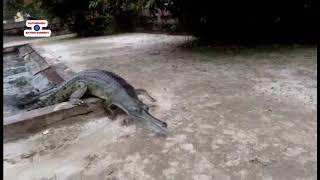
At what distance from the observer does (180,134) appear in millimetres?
2922

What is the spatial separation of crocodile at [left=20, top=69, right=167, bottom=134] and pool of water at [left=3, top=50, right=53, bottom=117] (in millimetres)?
228

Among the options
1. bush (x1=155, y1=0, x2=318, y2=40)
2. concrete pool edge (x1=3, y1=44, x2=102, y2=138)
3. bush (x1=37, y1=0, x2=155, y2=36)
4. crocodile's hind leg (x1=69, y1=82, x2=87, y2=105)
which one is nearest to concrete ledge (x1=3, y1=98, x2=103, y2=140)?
concrete pool edge (x1=3, y1=44, x2=102, y2=138)

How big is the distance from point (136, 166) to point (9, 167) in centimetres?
88

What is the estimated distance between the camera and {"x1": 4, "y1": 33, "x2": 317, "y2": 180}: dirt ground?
2.39 m

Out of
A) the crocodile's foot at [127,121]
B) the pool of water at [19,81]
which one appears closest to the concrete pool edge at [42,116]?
the crocodile's foot at [127,121]

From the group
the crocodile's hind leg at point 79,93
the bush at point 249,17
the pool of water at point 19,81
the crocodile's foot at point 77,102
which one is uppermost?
the bush at point 249,17

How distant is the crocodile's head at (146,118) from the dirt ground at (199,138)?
0.24 ft

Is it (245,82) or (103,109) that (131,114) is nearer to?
(103,109)

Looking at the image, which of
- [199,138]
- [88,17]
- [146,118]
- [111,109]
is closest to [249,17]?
[111,109]

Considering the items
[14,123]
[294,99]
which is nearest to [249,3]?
[294,99]

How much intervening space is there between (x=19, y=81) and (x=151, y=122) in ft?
11.8

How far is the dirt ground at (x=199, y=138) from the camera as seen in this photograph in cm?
239

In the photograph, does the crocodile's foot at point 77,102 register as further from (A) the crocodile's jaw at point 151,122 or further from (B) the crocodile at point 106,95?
(A) the crocodile's jaw at point 151,122

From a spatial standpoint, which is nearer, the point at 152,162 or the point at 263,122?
the point at 152,162
